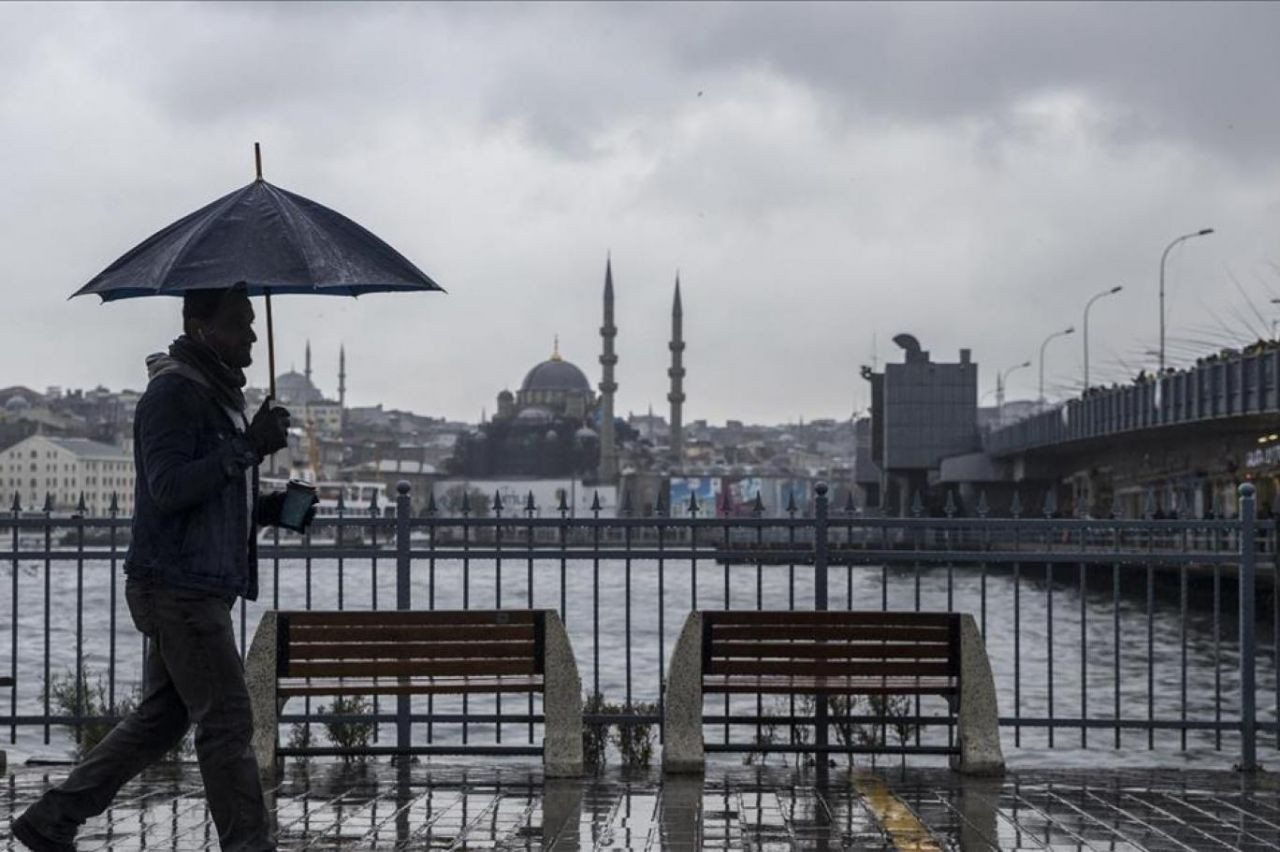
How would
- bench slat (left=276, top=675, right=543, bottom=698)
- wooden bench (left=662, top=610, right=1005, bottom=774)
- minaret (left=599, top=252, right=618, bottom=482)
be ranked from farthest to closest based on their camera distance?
minaret (left=599, top=252, right=618, bottom=482), wooden bench (left=662, top=610, right=1005, bottom=774), bench slat (left=276, top=675, right=543, bottom=698)

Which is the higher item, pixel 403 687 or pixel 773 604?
pixel 403 687

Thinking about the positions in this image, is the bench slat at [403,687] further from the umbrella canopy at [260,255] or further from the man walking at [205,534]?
the man walking at [205,534]

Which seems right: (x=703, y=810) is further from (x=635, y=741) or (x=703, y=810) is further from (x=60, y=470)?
(x=60, y=470)

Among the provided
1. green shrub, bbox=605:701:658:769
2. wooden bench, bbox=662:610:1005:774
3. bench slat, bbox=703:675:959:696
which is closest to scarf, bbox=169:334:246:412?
wooden bench, bbox=662:610:1005:774

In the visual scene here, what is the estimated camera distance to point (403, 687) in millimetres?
9539

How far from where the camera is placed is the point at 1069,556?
10562 millimetres

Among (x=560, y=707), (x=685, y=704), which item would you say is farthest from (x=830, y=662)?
(x=560, y=707)

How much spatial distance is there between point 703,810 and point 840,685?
1441 millimetres

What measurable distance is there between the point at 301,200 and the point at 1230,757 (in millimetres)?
11287

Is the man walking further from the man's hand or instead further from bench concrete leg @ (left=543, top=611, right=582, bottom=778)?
bench concrete leg @ (left=543, top=611, right=582, bottom=778)

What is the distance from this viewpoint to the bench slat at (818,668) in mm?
9836

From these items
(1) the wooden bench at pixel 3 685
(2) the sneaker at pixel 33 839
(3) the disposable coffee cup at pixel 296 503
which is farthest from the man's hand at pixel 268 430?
(1) the wooden bench at pixel 3 685

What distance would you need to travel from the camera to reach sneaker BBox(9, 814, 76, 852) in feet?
21.9

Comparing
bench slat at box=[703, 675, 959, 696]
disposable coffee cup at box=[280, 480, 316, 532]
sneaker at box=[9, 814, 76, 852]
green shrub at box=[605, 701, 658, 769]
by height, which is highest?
disposable coffee cup at box=[280, 480, 316, 532]
